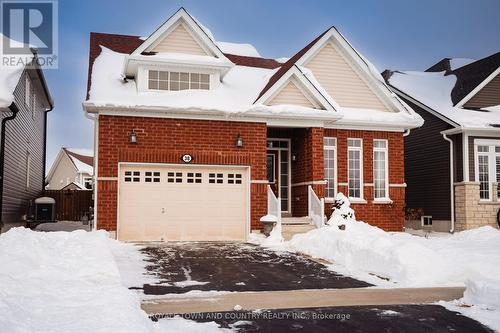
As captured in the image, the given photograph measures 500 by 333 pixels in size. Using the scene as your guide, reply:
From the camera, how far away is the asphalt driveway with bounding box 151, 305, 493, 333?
6.38 metres

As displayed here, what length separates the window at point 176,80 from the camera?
676 inches

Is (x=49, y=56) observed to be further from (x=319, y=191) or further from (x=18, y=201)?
(x=319, y=191)


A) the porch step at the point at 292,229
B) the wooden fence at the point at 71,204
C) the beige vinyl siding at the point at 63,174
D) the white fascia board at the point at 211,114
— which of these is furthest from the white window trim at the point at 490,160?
the beige vinyl siding at the point at 63,174

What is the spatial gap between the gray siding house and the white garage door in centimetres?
376

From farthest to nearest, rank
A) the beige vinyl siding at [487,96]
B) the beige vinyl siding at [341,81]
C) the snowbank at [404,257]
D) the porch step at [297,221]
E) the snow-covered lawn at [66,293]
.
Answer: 1. the beige vinyl siding at [487,96]
2. the beige vinyl siding at [341,81]
3. the porch step at [297,221]
4. the snowbank at [404,257]
5. the snow-covered lawn at [66,293]

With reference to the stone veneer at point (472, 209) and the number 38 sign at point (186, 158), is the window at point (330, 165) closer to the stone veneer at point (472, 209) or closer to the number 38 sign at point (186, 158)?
the number 38 sign at point (186, 158)

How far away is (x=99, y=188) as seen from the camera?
15453 millimetres

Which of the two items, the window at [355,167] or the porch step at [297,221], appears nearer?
the porch step at [297,221]

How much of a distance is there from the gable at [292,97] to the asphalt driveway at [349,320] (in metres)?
10.8

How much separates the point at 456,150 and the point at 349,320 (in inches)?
602

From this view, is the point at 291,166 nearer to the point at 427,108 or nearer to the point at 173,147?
the point at 173,147

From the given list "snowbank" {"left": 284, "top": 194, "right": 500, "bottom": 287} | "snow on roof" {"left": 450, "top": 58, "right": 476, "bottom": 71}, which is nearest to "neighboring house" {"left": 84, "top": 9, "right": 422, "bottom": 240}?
"snowbank" {"left": 284, "top": 194, "right": 500, "bottom": 287}

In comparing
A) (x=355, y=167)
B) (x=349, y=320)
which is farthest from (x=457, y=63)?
(x=349, y=320)

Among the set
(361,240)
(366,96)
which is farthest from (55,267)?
(366,96)
